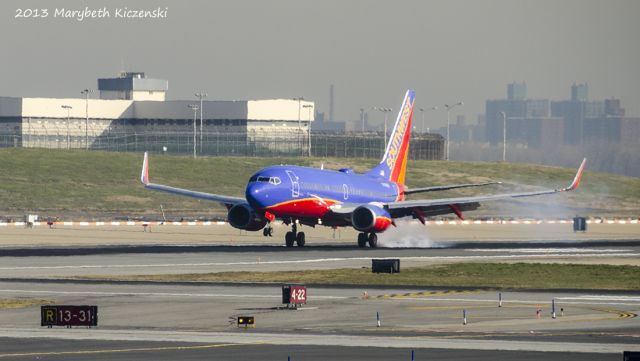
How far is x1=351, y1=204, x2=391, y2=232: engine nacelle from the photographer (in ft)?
316

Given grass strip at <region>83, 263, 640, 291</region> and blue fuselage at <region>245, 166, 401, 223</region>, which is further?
blue fuselage at <region>245, 166, 401, 223</region>

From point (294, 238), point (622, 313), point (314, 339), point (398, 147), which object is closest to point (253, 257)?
point (294, 238)

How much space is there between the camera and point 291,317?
52.5 m

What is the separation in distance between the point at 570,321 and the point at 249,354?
47.7ft

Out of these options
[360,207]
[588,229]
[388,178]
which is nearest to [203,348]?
[360,207]

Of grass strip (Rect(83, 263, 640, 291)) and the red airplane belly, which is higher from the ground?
the red airplane belly

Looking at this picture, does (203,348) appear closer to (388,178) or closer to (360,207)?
(360,207)

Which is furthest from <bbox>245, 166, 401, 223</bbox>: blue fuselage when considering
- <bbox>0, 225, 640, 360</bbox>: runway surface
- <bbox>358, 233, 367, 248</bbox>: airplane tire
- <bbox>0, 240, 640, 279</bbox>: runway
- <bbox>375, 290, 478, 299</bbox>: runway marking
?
<bbox>375, 290, 478, 299</bbox>: runway marking

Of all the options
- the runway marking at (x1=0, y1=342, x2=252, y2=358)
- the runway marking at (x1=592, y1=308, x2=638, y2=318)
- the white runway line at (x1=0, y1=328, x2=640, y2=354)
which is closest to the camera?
the runway marking at (x1=0, y1=342, x2=252, y2=358)

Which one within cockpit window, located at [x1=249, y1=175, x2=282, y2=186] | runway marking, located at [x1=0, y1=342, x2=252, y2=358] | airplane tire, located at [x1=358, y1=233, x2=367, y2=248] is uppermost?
cockpit window, located at [x1=249, y1=175, x2=282, y2=186]

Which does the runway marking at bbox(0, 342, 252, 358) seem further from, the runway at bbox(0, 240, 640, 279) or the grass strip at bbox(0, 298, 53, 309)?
the runway at bbox(0, 240, 640, 279)

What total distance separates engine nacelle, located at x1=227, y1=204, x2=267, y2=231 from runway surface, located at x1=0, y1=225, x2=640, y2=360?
738 cm

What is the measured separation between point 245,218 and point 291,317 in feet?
143

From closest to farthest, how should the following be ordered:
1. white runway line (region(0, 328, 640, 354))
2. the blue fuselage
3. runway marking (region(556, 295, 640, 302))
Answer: white runway line (region(0, 328, 640, 354)), runway marking (region(556, 295, 640, 302)), the blue fuselage
